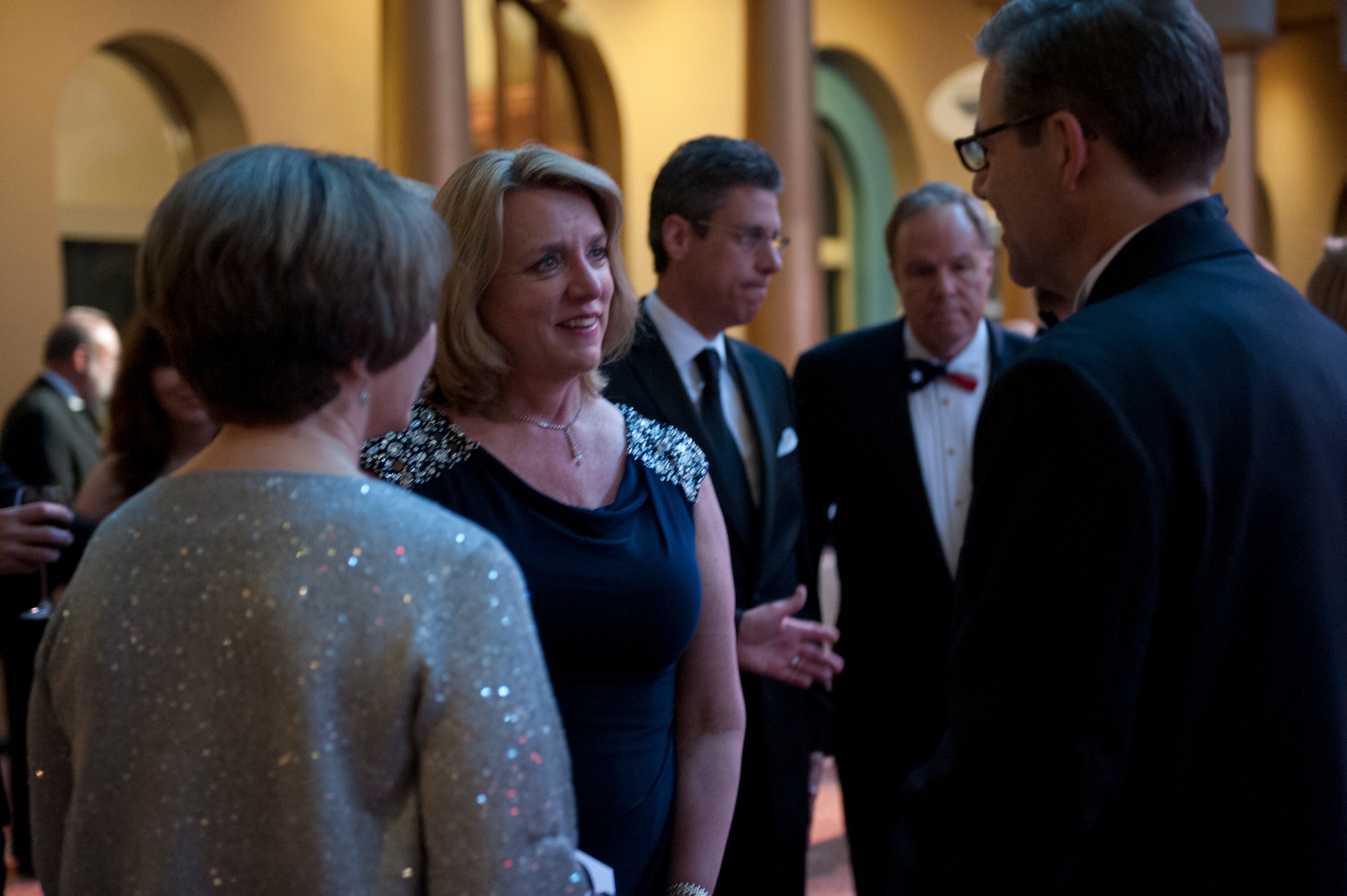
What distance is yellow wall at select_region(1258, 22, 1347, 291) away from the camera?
49.5 feet

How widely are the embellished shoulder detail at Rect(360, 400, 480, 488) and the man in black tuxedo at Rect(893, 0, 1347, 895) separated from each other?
834 mm

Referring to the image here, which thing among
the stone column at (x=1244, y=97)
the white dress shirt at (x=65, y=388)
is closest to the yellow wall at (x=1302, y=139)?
the stone column at (x=1244, y=97)

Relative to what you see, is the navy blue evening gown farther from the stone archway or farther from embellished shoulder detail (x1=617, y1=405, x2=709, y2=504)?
the stone archway

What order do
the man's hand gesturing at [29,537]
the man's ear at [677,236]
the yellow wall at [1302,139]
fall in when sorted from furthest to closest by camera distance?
the yellow wall at [1302,139] < the man's ear at [677,236] < the man's hand gesturing at [29,537]

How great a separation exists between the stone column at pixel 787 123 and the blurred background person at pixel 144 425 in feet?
17.5

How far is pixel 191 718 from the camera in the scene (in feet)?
3.67

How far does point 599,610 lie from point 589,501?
0.19m

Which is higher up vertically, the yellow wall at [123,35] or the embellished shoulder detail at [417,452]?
the yellow wall at [123,35]

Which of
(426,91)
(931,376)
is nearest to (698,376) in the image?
(931,376)

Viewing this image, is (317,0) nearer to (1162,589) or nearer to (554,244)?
(554,244)

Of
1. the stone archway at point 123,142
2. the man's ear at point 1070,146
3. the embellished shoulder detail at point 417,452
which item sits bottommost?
the embellished shoulder detail at point 417,452

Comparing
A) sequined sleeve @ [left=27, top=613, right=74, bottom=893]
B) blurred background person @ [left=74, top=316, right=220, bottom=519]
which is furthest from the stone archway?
sequined sleeve @ [left=27, top=613, right=74, bottom=893]

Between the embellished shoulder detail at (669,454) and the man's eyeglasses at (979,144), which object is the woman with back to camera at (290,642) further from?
the embellished shoulder detail at (669,454)

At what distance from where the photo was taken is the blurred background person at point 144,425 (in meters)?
3.49
